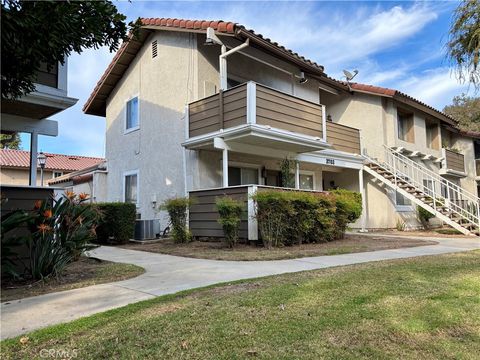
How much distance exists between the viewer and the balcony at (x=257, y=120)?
36.8ft

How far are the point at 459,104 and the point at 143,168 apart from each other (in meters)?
35.2

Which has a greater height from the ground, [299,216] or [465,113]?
[465,113]

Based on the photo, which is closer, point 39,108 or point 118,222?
point 39,108

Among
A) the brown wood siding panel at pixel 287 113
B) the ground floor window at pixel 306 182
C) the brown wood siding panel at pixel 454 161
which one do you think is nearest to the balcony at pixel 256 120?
the brown wood siding panel at pixel 287 113

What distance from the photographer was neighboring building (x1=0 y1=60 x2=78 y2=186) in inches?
346

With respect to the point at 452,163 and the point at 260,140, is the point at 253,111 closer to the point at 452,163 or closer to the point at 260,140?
the point at 260,140

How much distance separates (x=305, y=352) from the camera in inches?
126

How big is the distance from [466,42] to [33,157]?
9346 mm

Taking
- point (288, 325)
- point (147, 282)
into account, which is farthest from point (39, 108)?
point (288, 325)

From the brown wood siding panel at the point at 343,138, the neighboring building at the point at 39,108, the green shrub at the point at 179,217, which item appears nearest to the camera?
the neighboring building at the point at 39,108

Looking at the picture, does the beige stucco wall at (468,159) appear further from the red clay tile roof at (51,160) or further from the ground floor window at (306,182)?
the red clay tile roof at (51,160)

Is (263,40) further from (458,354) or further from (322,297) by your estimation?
(458,354)

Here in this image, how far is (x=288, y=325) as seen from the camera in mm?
3781

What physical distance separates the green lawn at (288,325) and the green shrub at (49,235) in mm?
2339
